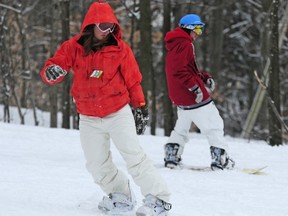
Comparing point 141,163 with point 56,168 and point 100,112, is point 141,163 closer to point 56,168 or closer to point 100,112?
point 100,112

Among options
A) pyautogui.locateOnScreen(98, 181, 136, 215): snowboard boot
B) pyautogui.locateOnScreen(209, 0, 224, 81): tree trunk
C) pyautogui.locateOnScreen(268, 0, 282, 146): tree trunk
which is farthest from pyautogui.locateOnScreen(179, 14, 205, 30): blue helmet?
pyautogui.locateOnScreen(209, 0, 224, 81): tree trunk

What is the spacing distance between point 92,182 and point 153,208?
1.77 meters

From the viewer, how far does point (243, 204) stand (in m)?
5.99

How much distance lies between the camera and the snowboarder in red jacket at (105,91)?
4.92 m

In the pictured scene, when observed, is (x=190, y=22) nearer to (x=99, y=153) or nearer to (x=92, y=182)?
(x=92, y=182)

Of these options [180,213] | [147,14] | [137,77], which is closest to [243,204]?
[180,213]

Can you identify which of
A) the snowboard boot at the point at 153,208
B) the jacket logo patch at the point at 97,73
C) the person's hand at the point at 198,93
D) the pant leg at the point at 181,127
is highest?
the jacket logo patch at the point at 97,73

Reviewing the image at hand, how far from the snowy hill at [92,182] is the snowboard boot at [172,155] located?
0.17m

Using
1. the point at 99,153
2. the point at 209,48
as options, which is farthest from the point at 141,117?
the point at 209,48

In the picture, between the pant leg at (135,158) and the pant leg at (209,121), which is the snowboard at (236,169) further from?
the pant leg at (135,158)

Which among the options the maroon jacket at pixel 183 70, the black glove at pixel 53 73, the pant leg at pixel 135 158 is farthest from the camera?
the maroon jacket at pixel 183 70

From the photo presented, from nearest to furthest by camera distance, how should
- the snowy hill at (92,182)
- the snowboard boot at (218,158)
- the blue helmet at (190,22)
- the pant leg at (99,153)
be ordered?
the pant leg at (99,153) → the snowy hill at (92,182) → the blue helmet at (190,22) → the snowboard boot at (218,158)

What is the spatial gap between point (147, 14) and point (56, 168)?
682 cm

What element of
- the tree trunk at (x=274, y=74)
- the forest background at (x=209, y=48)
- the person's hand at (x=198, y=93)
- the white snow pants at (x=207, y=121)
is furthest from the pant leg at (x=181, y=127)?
the forest background at (x=209, y=48)
